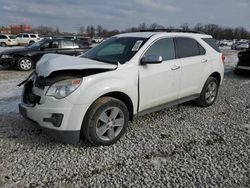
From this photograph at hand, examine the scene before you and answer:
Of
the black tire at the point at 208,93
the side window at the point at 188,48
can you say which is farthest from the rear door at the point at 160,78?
the black tire at the point at 208,93

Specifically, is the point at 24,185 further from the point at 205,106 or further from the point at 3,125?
the point at 205,106

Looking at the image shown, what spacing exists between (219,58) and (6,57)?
30.2ft

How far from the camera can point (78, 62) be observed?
13.2ft

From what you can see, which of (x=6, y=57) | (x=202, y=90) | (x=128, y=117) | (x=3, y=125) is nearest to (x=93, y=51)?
(x=128, y=117)

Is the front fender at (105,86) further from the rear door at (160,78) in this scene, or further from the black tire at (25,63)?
the black tire at (25,63)

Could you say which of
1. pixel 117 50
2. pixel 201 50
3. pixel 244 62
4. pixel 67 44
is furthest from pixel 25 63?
pixel 244 62

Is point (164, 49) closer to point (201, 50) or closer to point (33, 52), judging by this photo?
point (201, 50)

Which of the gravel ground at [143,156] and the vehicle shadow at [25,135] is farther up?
the vehicle shadow at [25,135]

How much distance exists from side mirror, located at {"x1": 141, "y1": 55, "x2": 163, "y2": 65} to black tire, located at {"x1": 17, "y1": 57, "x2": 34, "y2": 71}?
8741mm

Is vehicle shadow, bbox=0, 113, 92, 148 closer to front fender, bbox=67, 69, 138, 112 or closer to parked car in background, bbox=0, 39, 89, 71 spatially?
front fender, bbox=67, 69, 138, 112

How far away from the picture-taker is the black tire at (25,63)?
38.0 feet

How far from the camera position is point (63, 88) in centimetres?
353

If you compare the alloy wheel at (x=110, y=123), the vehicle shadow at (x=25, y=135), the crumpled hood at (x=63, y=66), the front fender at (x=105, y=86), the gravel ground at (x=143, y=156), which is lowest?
the gravel ground at (x=143, y=156)

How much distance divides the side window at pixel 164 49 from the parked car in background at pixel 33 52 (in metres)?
8.02
